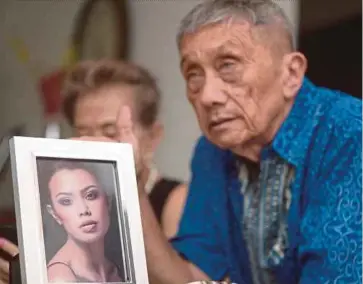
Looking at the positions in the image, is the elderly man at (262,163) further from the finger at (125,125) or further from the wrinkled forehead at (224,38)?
the finger at (125,125)

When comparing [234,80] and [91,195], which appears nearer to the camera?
[91,195]

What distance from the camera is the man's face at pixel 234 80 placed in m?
1.30

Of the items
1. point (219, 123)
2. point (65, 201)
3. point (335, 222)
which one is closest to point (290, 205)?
point (335, 222)

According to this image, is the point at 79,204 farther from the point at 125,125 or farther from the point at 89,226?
the point at 125,125

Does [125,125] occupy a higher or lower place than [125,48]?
lower

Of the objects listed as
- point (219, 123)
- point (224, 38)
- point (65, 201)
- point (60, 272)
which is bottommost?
point (60, 272)

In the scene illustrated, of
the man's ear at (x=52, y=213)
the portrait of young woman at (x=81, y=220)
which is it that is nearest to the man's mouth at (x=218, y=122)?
the portrait of young woman at (x=81, y=220)

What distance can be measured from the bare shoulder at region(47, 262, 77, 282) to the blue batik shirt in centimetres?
31

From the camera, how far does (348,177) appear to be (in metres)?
1.30

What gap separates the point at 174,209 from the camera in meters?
1.33

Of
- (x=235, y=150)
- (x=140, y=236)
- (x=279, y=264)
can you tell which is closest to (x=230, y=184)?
(x=235, y=150)

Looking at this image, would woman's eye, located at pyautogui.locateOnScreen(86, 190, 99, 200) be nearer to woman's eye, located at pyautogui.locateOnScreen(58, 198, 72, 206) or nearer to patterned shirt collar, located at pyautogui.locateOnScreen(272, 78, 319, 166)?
woman's eye, located at pyautogui.locateOnScreen(58, 198, 72, 206)

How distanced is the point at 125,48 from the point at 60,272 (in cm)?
48

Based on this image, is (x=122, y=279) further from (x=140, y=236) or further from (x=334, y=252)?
(x=334, y=252)
